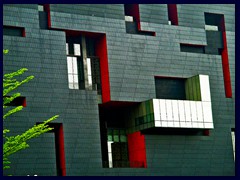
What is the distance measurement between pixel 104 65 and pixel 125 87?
8.60 feet

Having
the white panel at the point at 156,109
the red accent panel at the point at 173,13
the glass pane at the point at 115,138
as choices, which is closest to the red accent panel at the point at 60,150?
the glass pane at the point at 115,138

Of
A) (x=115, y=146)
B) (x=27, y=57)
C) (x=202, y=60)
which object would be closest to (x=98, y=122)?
(x=115, y=146)

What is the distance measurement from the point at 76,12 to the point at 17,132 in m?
11.7

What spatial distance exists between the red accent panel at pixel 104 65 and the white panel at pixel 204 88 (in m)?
8.59

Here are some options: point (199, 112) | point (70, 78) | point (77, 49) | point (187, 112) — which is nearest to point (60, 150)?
point (70, 78)

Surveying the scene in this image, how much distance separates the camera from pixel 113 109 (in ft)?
175

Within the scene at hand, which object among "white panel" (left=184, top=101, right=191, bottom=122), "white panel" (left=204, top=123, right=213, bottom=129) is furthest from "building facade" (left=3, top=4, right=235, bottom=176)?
"white panel" (left=184, top=101, right=191, bottom=122)

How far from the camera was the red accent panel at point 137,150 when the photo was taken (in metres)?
50.1

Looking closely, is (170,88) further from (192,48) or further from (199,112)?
→ (192,48)

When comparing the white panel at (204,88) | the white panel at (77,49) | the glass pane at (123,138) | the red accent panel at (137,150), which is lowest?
the red accent panel at (137,150)

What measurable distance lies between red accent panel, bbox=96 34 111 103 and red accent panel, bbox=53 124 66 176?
4.87 meters

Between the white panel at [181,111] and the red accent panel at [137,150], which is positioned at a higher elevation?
the white panel at [181,111]

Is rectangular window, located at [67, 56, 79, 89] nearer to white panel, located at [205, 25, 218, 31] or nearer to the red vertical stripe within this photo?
the red vertical stripe

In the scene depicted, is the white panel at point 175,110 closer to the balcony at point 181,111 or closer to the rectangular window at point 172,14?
the balcony at point 181,111
